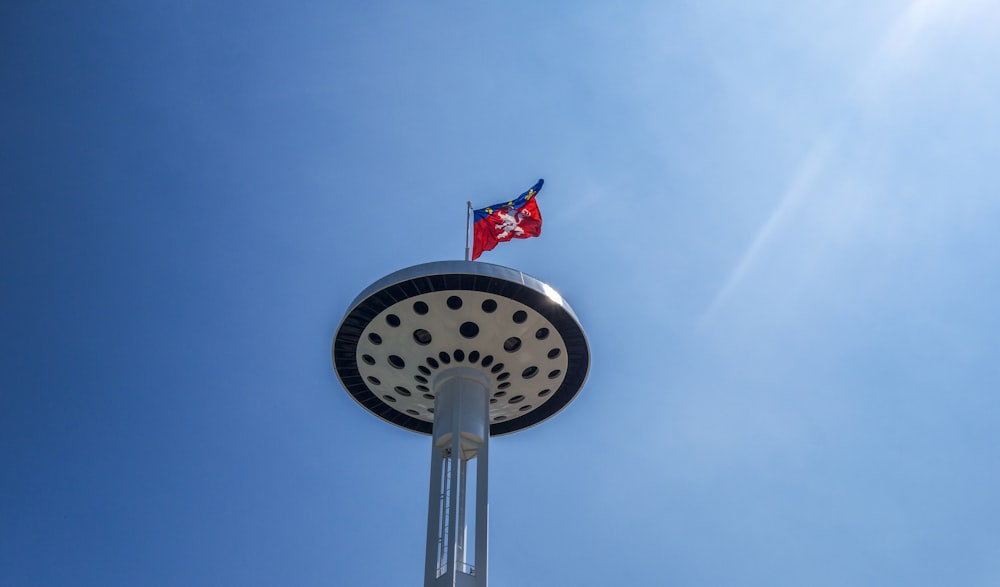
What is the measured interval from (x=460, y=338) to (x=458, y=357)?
84 cm

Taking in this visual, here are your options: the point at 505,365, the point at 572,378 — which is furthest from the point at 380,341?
the point at 572,378

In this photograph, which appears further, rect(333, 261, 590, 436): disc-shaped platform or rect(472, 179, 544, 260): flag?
rect(472, 179, 544, 260): flag

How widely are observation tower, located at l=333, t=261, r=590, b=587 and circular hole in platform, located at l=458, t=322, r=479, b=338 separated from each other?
0.10 ft

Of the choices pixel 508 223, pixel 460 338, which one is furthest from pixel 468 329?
pixel 508 223

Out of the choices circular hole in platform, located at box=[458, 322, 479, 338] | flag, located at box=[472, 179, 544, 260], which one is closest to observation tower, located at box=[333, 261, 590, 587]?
circular hole in platform, located at box=[458, 322, 479, 338]

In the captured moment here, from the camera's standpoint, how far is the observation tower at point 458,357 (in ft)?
82.5

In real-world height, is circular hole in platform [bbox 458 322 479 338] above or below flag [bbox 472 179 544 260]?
below

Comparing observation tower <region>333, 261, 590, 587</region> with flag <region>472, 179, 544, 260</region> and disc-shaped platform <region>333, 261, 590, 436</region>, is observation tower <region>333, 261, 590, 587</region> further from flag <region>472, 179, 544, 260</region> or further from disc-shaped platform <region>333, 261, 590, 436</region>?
flag <region>472, 179, 544, 260</region>

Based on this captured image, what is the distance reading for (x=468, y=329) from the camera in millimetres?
26484

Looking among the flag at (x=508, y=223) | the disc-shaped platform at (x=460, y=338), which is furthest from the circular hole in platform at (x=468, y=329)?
the flag at (x=508, y=223)

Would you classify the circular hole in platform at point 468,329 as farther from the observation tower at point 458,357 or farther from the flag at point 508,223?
the flag at point 508,223

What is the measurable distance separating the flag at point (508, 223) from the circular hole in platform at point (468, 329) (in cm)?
319

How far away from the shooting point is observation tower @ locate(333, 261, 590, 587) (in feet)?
82.5

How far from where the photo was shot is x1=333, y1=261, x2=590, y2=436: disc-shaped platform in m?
25.6
